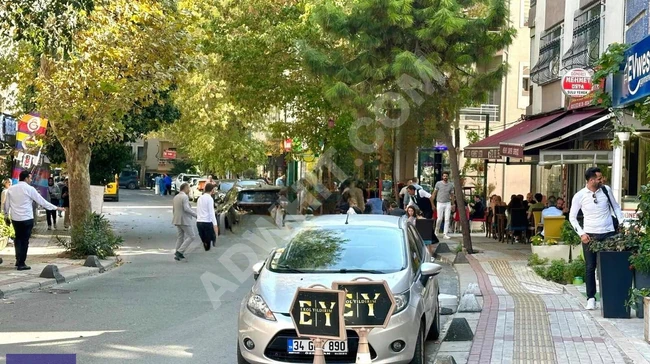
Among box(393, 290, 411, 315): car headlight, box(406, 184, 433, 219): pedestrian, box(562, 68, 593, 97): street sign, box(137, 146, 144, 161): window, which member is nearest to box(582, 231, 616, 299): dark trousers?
box(393, 290, 411, 315): car headlight

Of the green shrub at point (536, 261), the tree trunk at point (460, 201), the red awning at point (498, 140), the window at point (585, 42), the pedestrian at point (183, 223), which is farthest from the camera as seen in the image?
the red awning at point (498, 140)

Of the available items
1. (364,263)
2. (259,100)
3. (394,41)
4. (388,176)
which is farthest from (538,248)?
(388,176)

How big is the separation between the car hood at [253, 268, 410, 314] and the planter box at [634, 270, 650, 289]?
2.90 m

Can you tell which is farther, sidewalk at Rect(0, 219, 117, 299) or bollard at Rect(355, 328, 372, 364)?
sidewalk at Rect(0, 219, 117, 299)

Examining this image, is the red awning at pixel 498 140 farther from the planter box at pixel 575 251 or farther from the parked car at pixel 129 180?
the parked car at pixel 129 180

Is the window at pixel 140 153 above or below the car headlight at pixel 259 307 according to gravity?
above

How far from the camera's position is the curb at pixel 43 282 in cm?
1302

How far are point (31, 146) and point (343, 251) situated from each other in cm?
1592

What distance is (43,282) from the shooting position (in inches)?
552

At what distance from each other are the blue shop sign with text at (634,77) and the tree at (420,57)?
668cm

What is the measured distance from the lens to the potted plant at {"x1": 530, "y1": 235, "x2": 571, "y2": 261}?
1530 cm

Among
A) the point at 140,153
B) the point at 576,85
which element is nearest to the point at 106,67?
the point at 576,85

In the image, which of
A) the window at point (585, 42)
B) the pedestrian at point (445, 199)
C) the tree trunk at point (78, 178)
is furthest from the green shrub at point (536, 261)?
the tree trunk at point (78, 178)

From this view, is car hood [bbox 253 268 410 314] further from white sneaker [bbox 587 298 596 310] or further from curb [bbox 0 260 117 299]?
curb [bbox 0 260 117 299]
